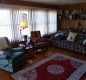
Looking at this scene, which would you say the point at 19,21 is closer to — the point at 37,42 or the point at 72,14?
the point at 37,42

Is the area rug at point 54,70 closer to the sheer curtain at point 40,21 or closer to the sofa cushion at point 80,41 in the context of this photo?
the sofa cushion at point 80,41

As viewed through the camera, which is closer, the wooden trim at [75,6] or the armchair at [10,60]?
the armchair at [10,60]

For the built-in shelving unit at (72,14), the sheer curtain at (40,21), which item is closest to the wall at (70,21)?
the built-in shelving unit at (72,14)

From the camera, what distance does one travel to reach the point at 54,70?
11.2ft

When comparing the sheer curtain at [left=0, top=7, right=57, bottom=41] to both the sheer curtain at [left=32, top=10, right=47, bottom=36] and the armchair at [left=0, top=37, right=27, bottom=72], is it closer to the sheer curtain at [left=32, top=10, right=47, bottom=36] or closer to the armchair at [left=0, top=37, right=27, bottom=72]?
the sheer curtain at [left=32, top=10, right=47, bottom=36]

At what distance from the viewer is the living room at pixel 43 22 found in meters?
4.24

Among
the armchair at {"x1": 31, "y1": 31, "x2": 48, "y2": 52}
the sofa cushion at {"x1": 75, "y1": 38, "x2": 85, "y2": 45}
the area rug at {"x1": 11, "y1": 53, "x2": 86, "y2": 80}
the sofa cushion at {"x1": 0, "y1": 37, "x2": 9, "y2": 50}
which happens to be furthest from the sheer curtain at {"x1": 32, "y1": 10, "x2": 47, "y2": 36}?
the area rug at {"x1": 11, "y1": 53, "x2": 86, "y2": 80}

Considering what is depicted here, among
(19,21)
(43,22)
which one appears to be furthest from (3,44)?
(43,22)

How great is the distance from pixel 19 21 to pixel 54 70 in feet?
8.66

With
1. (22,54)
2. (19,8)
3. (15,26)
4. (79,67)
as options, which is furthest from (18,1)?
(79,67)

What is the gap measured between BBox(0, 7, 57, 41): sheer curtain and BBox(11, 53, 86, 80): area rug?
5.76ft

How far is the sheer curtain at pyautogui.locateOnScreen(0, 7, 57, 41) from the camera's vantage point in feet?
14.4

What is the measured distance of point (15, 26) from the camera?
470cm

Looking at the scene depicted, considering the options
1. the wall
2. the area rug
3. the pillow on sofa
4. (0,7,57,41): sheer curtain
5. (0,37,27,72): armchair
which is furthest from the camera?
the wall
